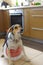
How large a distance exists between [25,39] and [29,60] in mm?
1499

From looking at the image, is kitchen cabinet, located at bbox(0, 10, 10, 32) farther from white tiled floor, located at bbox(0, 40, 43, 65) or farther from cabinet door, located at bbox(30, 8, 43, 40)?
white tiled floor, located at bbox(0, 40, 43, 65)

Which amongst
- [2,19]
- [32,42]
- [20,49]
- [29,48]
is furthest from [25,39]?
[20,49]

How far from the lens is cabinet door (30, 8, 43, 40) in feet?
10.8

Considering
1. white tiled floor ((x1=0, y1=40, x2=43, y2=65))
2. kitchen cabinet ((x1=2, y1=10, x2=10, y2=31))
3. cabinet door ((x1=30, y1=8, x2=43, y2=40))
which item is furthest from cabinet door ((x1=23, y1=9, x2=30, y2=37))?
white tiled floor ((x1=0, y1=40, x2=43, y2=65))

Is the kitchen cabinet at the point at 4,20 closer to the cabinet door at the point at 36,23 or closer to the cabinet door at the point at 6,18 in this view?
the cabinet door at the point at 6,18

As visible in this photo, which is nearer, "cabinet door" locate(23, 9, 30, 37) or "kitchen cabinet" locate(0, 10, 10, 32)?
"cabinet door" locate(23, 9, 30, 37)

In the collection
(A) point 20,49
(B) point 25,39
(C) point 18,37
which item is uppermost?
(C) point 18,37

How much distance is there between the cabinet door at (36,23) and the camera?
328 centimetres

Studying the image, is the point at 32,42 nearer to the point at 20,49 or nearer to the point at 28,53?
the point at 28,53

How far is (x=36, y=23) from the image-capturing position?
341cm

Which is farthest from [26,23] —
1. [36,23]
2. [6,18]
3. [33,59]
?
[33,59]

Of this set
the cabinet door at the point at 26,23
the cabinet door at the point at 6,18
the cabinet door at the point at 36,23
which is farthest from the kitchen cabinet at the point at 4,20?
the cabinet door at the point at 36,23

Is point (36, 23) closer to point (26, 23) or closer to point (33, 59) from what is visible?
point (26, 23)

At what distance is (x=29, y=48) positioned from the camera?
3.01 meters
